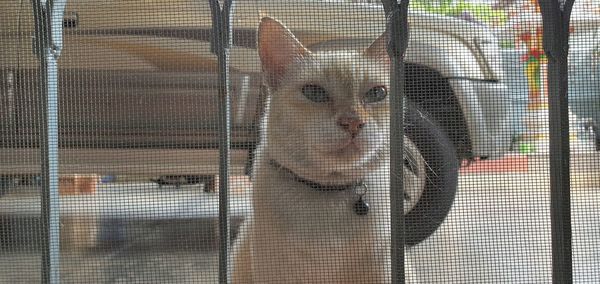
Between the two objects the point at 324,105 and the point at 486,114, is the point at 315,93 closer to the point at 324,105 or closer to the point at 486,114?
the point at 324,105

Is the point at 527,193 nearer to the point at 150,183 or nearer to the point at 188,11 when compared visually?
the point at 188,11

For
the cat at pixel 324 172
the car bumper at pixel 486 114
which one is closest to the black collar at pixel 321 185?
the cat at pixel 324 172

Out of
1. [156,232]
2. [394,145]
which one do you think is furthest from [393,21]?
[156,232]

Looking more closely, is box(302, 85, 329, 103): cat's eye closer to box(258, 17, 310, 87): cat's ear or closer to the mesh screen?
the mesh screen

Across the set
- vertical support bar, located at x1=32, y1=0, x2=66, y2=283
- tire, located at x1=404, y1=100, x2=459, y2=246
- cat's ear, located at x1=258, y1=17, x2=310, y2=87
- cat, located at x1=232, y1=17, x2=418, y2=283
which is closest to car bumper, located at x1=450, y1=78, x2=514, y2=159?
tire, located at x1=404, y1=100, x2=459, y2=246

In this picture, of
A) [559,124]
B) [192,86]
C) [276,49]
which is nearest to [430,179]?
[559,124]

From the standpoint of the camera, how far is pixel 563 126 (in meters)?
1.11

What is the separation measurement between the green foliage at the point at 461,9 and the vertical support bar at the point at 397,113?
0.28 meters

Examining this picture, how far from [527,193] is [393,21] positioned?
0.57m

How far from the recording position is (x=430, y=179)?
153 centimetres

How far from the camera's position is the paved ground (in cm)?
125

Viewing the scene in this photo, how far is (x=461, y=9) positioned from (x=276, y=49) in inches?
21.3

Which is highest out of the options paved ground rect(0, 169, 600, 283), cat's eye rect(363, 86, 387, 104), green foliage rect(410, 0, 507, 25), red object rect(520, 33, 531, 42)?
green foliage rect(410, 0, 507, 25)

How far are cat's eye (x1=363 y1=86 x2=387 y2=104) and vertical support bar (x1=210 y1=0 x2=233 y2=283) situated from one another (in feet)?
1.48
